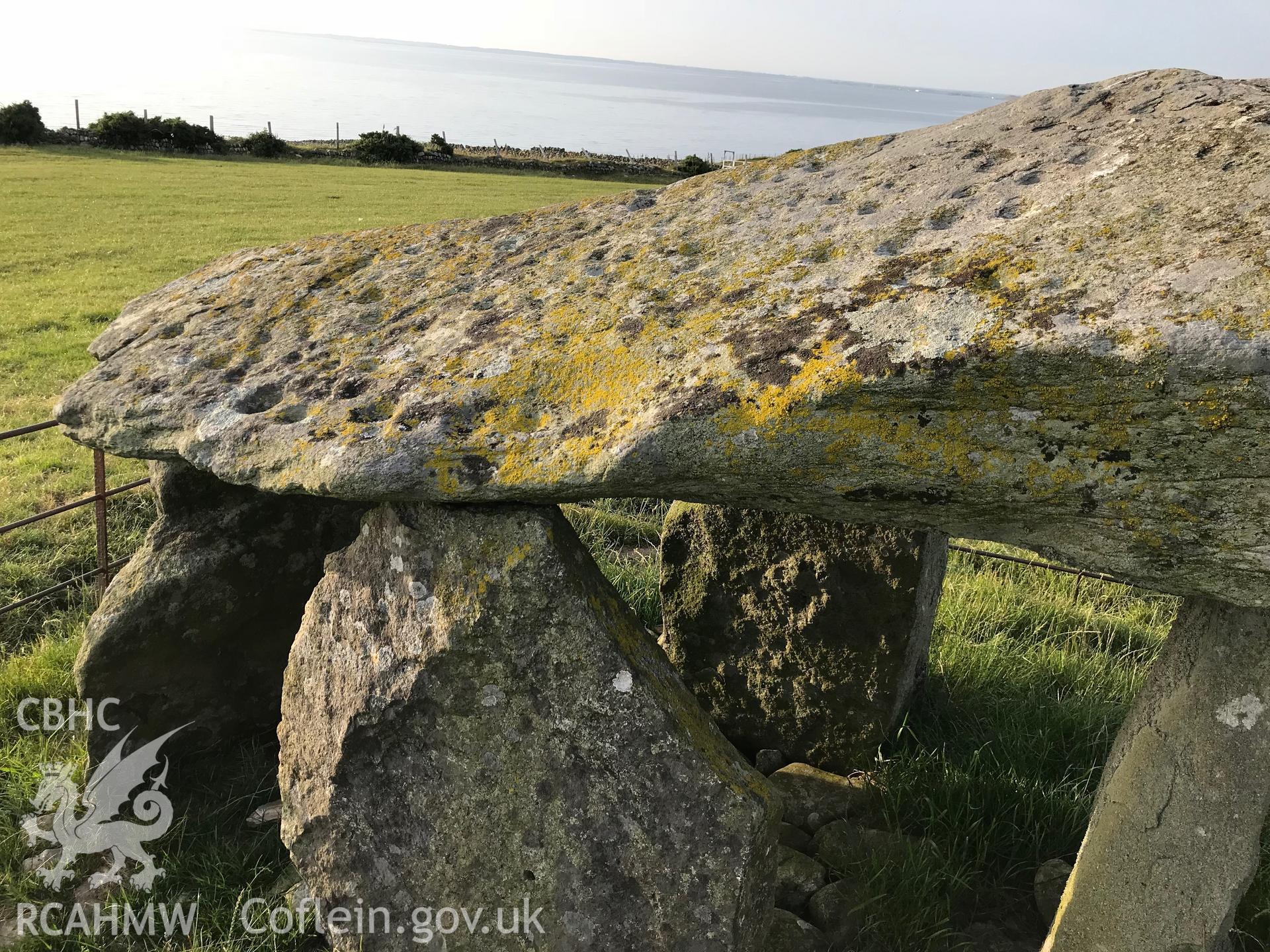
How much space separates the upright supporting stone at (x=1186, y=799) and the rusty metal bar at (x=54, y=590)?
4.80 metres

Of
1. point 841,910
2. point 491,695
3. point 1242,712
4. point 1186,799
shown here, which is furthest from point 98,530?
point 1242,712

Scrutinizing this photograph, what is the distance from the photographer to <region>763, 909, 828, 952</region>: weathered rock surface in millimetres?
3436

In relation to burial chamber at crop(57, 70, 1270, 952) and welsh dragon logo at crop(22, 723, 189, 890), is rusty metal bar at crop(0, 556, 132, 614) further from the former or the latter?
burial chamber at crop(57, 70, 1270, 952)

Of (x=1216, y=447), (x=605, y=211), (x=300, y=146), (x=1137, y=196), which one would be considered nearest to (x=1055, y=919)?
(x=1216, y=447)

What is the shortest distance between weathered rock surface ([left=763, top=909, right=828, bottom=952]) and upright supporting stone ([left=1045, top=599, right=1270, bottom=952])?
85cm

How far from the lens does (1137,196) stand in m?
2.56

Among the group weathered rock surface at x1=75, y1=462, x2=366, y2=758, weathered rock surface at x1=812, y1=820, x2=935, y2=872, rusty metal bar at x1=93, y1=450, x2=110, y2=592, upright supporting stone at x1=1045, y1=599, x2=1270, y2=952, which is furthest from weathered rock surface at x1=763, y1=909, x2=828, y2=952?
rusty metal bar at x1=93, y1=450, x2=110, y2=592

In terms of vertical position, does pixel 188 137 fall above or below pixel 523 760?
above

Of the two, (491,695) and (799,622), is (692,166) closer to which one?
(799,622)

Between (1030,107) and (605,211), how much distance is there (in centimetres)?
157

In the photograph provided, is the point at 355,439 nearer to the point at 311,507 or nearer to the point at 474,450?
the point at 474,450

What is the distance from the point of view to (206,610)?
4352 millimetres

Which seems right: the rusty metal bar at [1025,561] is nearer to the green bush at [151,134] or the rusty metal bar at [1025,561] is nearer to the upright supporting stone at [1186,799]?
the upright supporting stone at [1186,799]

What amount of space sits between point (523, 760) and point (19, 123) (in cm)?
4004
